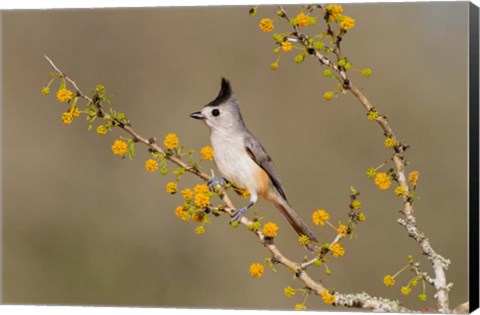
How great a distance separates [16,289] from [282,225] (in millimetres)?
1701

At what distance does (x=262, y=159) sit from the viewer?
20.7 feet

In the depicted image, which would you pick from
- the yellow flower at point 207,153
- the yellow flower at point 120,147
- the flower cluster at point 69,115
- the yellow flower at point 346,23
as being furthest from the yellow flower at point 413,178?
the flower cluster at point 69,115

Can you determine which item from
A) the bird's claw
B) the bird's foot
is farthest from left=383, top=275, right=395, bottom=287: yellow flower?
the bird's claw

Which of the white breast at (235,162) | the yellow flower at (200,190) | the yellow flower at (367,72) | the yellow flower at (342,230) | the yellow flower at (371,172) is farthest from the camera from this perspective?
the white breast at (235,162)

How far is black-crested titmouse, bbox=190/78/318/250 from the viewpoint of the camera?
20.4ft

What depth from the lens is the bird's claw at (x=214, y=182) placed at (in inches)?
238

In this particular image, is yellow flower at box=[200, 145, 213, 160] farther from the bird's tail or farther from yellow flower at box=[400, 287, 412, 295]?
yellow flower at box=[400, 287, 412, 295]

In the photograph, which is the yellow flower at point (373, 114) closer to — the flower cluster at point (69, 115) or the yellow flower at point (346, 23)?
the yellow flower at point (346, 23)

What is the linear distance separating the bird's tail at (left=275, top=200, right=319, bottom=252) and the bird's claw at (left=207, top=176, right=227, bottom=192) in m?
0.36

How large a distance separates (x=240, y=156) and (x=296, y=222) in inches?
18.2

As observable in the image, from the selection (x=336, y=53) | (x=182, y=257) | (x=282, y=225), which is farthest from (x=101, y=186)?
(x=336, y=53)

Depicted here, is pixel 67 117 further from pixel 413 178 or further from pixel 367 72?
pixel 413 178

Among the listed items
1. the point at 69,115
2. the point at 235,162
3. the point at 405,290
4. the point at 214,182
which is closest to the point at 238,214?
the point at 214,182

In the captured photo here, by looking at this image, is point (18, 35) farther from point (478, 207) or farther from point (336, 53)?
point (478, 207)
